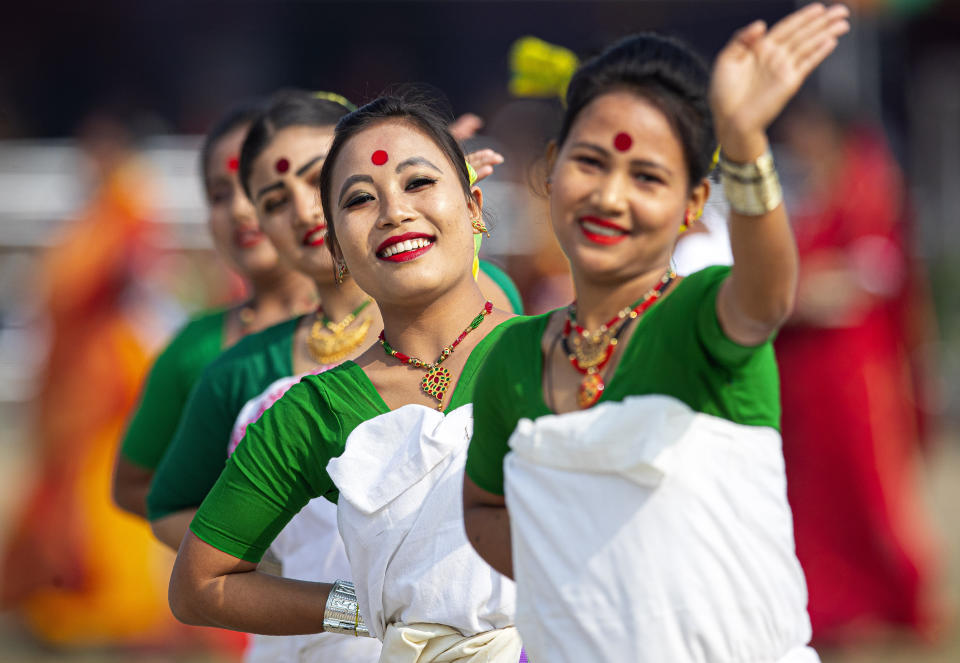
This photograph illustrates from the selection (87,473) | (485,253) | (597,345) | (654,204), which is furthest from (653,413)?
(485,253)

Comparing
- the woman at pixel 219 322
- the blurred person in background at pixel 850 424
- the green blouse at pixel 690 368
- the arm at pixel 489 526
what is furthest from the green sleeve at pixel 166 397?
the blurred person in background at pixel 850 424

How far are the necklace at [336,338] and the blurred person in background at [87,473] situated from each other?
354 centimetres

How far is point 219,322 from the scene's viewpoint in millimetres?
3557

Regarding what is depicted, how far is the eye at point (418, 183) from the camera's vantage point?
7.76ft

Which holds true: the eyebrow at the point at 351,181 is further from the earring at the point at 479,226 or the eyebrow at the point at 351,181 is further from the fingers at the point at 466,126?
the fingers at the point at 466,126

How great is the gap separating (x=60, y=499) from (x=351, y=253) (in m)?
4.42

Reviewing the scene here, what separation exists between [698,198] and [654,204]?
11 cm

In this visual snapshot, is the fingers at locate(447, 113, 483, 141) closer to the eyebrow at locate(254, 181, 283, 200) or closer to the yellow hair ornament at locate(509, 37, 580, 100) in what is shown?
the yellow hair ornament at locate(509, 37, 580, 100)

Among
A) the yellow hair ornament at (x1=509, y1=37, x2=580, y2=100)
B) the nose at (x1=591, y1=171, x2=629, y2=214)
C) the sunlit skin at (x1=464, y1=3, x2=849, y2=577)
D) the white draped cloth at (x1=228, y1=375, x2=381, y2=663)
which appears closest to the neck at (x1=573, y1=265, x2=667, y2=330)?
the sunlit skin at (x1=464, y1=3, x2=849, y2=577)

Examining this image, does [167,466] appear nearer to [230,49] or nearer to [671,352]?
[671,352]

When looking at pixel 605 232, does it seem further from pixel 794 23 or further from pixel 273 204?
pixel 273 204

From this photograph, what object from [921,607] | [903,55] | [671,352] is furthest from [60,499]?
[903,55]

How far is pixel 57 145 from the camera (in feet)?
45.1

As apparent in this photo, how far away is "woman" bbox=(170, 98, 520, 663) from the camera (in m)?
2.20
